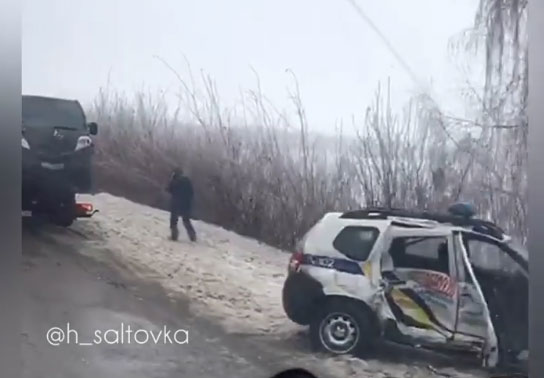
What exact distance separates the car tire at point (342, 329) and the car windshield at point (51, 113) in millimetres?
1102

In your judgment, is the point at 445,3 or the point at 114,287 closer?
the point at 114,287

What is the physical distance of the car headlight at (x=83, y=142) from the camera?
2846mm

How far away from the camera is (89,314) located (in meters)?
2.80

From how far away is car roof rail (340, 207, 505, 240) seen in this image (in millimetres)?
3020

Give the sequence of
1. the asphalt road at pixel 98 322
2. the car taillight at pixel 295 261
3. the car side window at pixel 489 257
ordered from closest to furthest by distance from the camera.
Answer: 1. the asphalt road at pixel 98 322
2. the car taillight at pixel 295 261
3. the car side window at pixel 489 257

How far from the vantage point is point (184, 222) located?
2.90 m

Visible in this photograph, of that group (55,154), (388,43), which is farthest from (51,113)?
(388,43)

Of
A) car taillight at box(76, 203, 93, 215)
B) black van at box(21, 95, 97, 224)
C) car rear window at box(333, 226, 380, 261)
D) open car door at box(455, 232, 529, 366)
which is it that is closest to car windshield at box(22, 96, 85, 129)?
black van at box(21, 95, 97, 224)

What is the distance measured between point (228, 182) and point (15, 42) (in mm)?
868

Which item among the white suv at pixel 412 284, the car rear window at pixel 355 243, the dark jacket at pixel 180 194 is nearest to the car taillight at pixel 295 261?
the white suv at pixel 412 284

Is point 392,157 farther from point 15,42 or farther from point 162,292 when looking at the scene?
point 15,42

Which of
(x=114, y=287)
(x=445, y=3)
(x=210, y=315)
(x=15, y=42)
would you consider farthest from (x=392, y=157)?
(x=15, y=42)

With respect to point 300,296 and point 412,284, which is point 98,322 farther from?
point 412,284

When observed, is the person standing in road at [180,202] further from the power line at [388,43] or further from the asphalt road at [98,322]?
the power line at [388,43]
